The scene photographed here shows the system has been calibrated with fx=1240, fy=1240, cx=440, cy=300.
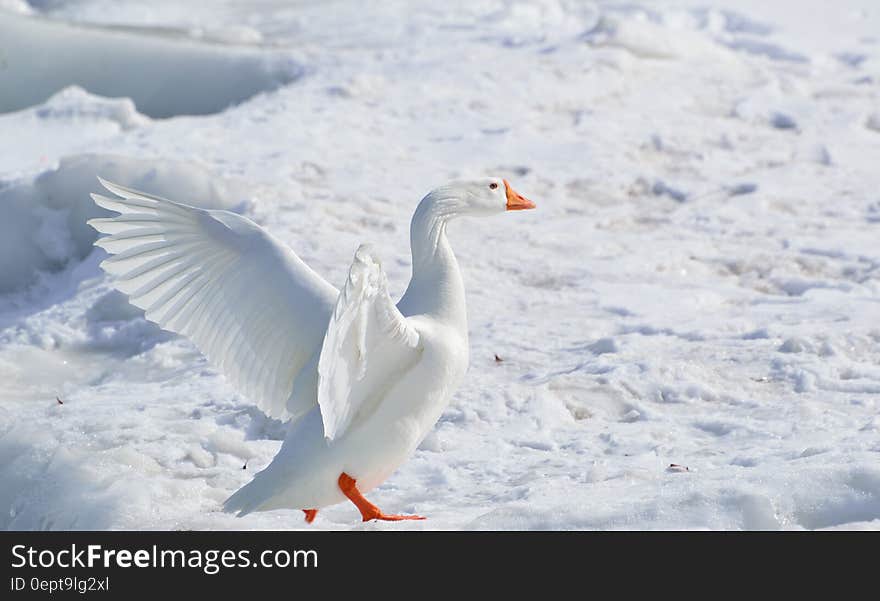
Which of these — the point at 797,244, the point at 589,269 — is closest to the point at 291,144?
the point at 589,269

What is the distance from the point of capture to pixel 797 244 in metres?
7.21

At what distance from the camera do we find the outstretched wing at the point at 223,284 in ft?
13.5

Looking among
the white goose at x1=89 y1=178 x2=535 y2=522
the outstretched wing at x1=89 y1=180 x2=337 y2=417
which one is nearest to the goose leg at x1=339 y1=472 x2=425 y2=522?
the white goose at x1=89 y1=178 x2=535 y2=522

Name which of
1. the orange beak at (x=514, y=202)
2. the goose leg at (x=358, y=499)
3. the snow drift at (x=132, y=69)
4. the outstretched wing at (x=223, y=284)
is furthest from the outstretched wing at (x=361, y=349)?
the snow drift at (x=132, y=69)

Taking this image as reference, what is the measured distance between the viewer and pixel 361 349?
343cm

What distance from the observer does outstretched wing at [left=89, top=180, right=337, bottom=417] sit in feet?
13.5

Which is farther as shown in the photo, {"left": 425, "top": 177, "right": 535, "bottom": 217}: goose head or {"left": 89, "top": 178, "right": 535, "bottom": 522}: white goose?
{"left": 425, "top": 177, "right": 535, "bottom": 217}: goose head

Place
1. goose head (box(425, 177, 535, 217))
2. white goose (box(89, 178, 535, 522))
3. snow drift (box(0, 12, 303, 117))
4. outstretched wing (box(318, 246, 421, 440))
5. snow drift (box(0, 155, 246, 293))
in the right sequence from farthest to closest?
snow drift (box(0, 12, 303, 117)), snow drift (box(0, 155, 246, 293)), goose head (box(425, 177, 535, 217)), white goose (box(89, 178, 535, 522)), outstretched wing (box(318, 246, 421, 440))

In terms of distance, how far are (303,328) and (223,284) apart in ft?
1.15

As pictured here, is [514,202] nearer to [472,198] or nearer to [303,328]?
[472,198]

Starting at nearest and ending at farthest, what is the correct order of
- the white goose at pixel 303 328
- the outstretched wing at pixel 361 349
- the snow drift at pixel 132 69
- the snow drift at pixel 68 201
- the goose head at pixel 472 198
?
the outstretched wing at pixel 361 349, the white goose at pixel 303 328, the goose head at pixel 472 198, the snow drift at pixel 68 201, the snow drift at pixel 132 69

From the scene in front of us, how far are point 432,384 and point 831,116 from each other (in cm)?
662

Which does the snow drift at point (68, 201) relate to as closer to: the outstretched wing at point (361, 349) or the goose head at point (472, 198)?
the goose head at point (472, 198)

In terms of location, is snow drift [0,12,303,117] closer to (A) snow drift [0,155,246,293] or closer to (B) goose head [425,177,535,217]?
(A) snow drift [0,155,246,293]
